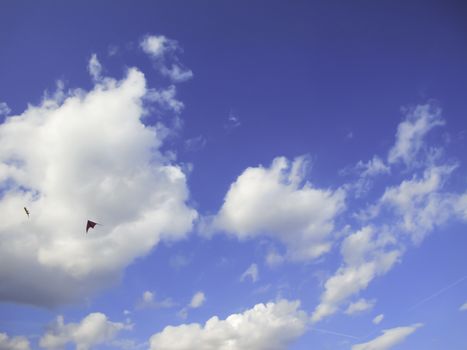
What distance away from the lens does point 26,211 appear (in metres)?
51.7

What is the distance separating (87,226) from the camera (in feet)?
174

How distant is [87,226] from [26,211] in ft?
34.9
